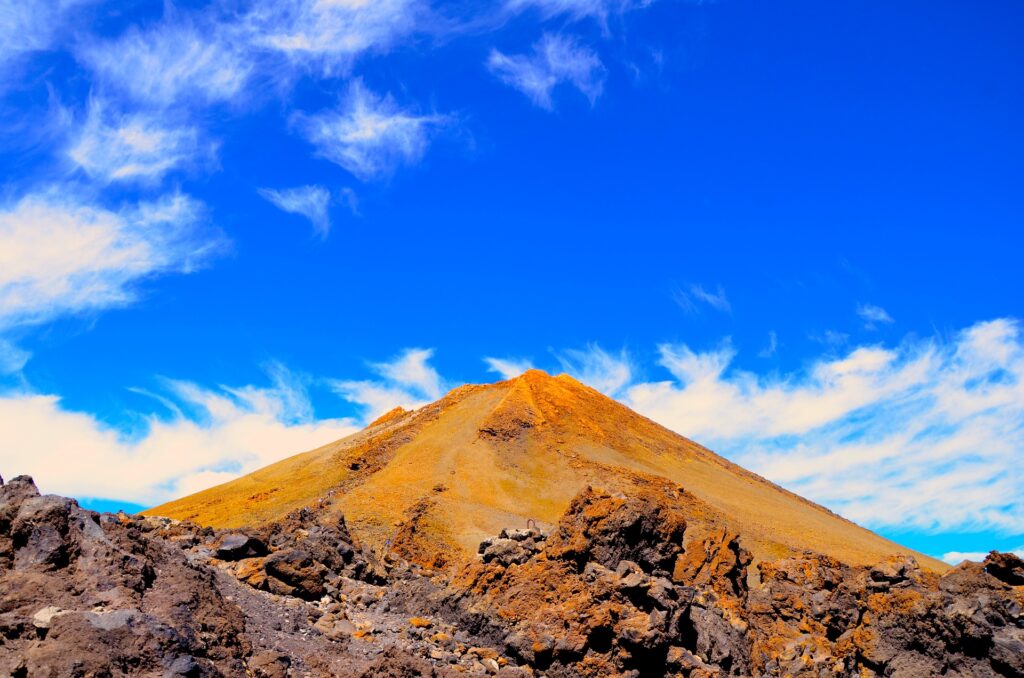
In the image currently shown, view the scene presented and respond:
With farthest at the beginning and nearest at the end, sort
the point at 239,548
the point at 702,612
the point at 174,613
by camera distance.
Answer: the point at 239,548 → the point at 702,612 → the point at 174,613

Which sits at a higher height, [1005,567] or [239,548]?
[1005,567]

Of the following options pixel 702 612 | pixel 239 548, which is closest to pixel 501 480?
pixel 239 548

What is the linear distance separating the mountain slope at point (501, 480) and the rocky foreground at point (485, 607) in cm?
2175

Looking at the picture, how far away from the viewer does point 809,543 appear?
5734cm

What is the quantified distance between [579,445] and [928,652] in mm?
54181

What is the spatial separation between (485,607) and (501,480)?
42.9m

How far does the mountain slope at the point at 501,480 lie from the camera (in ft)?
174

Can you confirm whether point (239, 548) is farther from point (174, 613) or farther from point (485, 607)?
point (174, 613)

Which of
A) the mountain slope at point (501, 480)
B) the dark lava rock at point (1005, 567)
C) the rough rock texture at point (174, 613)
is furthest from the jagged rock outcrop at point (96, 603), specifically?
the mountain slope at point (501, 480)

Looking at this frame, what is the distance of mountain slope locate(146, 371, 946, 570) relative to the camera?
53.0 meters

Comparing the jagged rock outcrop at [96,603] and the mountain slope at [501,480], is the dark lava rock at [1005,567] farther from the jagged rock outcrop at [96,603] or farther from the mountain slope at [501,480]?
the mountain slope at [501,480]

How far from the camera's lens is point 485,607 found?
20328 mm

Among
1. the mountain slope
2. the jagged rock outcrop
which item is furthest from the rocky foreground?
the mountain slope

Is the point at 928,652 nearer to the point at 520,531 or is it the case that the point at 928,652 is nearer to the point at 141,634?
the point at 520,531
